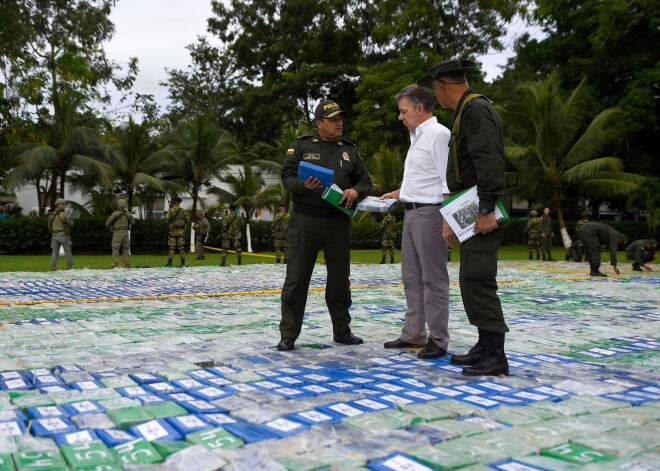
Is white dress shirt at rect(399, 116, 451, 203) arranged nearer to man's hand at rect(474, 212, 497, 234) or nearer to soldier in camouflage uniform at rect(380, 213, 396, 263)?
man's hand at rect(474, 212, 497, 234)

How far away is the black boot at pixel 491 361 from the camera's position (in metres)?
4.06

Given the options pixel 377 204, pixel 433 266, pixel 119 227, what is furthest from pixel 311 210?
pixel 119 227

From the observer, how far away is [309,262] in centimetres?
502

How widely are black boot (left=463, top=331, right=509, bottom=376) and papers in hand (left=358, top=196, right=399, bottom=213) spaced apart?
4.32 feet

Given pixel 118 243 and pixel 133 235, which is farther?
pixel 133 235

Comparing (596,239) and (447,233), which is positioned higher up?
(596,239)

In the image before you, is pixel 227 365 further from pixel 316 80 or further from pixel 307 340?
pixel 316 80

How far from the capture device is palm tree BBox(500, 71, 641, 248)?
26.5 metres

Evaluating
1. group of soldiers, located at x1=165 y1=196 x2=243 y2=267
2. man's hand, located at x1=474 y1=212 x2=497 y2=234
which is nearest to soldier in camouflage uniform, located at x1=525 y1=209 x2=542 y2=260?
group of soldiers, located at x1=165 y1=196 x2=243 y2=267

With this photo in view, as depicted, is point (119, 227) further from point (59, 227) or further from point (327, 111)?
point (327, 111)

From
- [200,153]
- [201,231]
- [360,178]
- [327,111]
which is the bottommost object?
[360,178]

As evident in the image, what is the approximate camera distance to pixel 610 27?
28.6 metres

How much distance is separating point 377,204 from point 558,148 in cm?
2411

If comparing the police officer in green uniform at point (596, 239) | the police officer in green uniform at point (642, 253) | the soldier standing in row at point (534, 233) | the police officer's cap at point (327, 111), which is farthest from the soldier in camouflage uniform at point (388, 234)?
the police officer's cap at point (327, 111)
